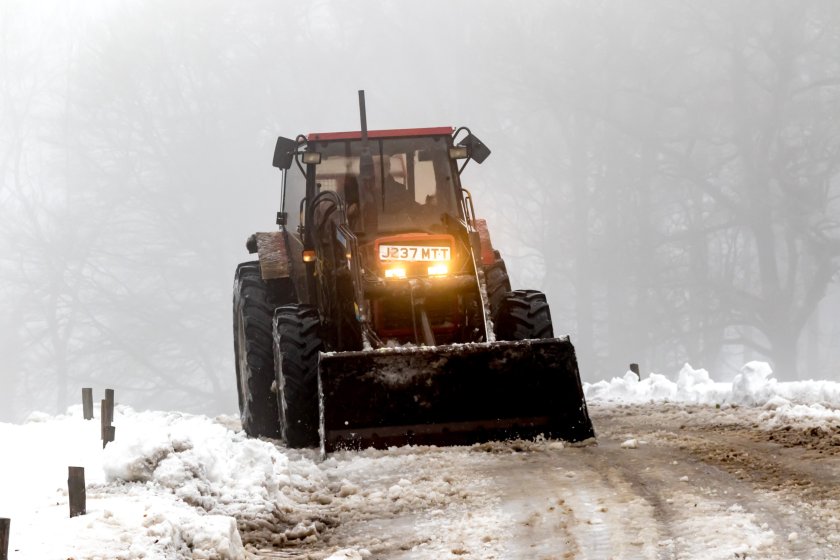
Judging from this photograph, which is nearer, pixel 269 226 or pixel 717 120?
pixel 717 120

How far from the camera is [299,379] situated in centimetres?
838

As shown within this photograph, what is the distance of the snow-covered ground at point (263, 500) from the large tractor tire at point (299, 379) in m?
0.26

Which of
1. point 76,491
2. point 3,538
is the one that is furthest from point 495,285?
point 3,538

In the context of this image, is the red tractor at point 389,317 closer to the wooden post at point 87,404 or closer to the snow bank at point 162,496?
the snow bank at point 162,496

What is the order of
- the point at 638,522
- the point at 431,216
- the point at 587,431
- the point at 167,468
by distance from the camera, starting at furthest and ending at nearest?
1. the point at 431,216
2. the point at 587,431
3. the point at 167,468
4. the point at 638,522

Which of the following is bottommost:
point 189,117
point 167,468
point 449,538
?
point 449,538

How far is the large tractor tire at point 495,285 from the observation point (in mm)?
9094

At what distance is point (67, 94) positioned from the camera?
42594mm

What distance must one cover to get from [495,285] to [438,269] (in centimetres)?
77

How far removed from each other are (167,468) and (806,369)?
32.0 m

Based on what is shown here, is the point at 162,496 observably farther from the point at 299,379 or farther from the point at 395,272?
the point at 395,272

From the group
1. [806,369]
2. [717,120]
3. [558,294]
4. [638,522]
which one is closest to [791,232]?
[717,120]

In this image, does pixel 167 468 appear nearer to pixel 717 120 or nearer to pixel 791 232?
pixel 791 232

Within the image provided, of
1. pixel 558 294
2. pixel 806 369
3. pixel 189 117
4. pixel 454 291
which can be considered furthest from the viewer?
pixel 189 117
